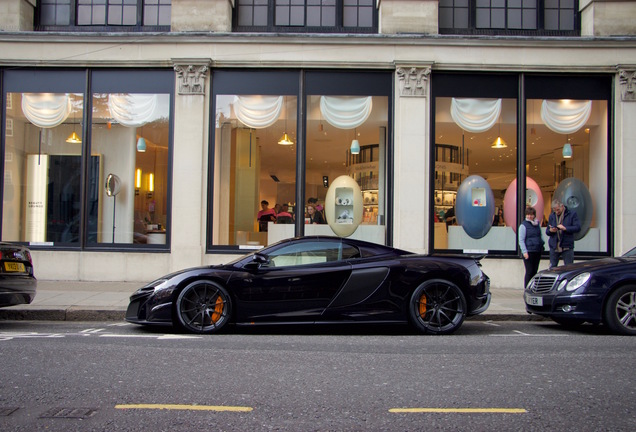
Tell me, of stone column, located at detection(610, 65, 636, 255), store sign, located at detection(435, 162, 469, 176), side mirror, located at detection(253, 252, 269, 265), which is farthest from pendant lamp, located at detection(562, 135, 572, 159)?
side mirror, located at detection(253, 252, 269, 265)

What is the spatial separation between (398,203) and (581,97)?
4.91 metres

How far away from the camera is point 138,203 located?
46.7 feet

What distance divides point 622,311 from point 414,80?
7206 mm

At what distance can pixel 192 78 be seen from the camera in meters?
13.9

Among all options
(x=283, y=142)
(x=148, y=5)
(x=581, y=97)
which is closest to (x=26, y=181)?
(x=148, y=5)

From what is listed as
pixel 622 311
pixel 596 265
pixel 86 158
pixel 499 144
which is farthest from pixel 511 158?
pixel 86 158

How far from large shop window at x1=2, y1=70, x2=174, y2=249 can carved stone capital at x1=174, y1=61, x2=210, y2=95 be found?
15.7 inches

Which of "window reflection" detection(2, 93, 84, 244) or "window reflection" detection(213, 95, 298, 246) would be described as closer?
"window reflection" detection(213, 95, 298, 246)

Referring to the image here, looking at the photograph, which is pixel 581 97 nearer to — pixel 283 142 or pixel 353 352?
pixel 283 142

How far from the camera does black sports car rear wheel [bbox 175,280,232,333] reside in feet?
26.6

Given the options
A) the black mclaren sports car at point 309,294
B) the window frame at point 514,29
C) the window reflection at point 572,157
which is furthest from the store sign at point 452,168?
the black mclaren sports car at point 309,294

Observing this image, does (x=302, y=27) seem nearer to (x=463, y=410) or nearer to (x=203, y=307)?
(x=203, y=307)

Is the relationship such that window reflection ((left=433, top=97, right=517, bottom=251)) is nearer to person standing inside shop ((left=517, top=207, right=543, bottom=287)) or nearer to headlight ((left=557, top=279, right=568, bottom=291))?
person standing inside shop ((left=517, top=207, right=543, bottom=287))

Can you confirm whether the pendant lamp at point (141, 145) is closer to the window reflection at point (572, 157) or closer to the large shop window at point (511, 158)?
the large shop window at point (511, 158)
